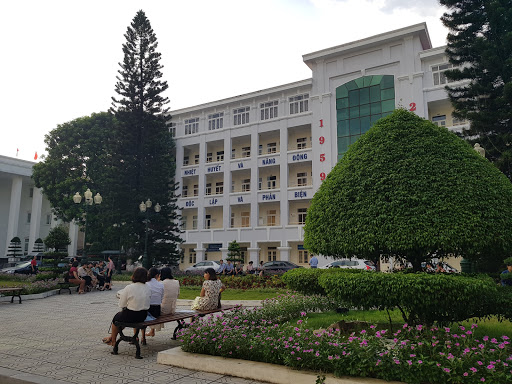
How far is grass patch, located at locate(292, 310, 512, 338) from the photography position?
673cm

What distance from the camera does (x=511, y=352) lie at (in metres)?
5.17

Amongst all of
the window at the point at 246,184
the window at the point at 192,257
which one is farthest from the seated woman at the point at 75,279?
the window at the point at 246,184

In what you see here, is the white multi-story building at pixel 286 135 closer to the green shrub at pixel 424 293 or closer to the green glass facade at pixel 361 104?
the green glass facade at pixel 361 104

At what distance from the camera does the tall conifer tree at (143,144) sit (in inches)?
1212

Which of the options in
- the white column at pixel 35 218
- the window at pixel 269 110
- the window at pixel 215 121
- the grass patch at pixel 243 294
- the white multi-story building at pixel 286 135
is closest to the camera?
the grass patch at pixel 243 294

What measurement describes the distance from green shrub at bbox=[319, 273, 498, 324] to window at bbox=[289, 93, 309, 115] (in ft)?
102

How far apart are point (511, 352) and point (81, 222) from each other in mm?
34078

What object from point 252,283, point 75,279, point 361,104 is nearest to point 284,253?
point 361,104

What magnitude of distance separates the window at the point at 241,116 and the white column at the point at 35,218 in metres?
24.2

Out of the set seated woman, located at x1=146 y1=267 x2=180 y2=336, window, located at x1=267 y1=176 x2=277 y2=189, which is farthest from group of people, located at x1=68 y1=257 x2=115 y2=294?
window, located at x1=267 y1=176 x2=277 y2=189

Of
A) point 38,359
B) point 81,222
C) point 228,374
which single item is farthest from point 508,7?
point 81,222

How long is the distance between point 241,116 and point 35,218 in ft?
85.2

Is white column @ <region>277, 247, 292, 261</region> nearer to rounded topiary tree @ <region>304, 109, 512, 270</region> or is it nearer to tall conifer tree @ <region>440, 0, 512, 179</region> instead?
tall conifer tree @ <region>440, 0, 512, 179</region>

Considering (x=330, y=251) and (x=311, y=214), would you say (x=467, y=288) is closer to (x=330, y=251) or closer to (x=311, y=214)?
(x=330, y=251)
